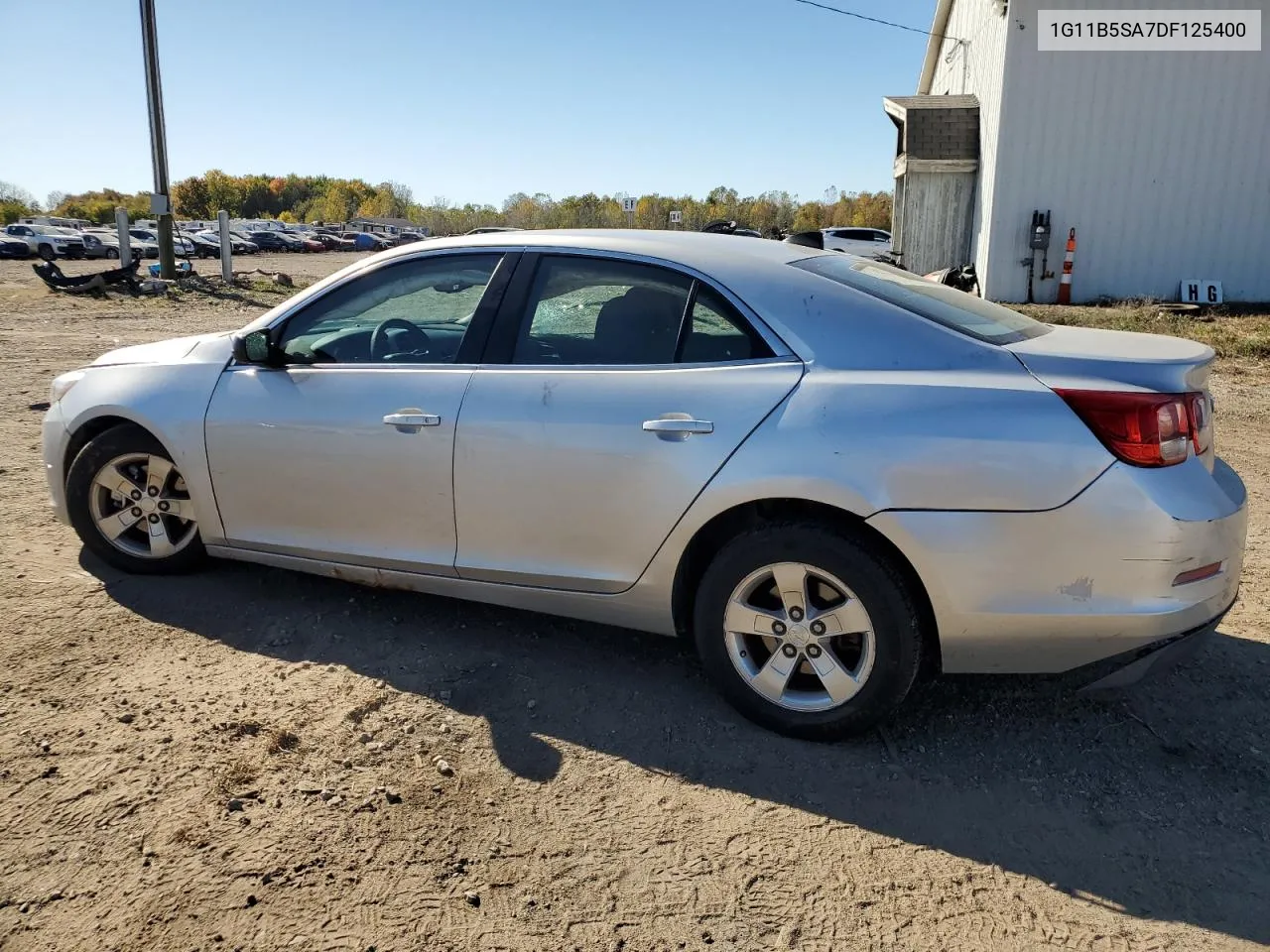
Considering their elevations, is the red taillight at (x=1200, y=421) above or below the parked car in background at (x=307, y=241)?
below

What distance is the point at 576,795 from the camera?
2.84m

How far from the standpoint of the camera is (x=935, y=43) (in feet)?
80.7

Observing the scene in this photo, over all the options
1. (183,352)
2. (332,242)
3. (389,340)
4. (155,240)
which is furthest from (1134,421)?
(332,242)

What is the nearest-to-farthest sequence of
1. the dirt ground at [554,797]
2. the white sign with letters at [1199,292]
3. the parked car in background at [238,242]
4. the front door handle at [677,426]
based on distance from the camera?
the dirt ground at [554,797], the front door handle at [677,426], the white sign with letters at [1199,292], the parked car in background at [238,242]

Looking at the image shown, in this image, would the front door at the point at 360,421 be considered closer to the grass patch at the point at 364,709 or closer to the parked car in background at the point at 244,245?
the grass patch at the point at 364,709

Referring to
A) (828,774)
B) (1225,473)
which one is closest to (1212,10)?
(1225,473)

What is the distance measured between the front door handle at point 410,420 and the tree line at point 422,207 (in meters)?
29.5

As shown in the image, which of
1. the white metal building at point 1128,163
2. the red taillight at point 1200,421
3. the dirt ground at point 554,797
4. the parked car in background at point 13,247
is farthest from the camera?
the parked car in background at point 13,247

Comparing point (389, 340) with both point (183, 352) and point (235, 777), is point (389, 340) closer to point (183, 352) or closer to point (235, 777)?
point (183, 352)

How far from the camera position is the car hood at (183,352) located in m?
4.08

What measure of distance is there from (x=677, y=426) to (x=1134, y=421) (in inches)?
52.4

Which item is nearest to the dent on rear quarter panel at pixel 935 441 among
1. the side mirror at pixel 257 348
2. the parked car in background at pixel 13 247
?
Answer: the side mirror at pixel 257 348

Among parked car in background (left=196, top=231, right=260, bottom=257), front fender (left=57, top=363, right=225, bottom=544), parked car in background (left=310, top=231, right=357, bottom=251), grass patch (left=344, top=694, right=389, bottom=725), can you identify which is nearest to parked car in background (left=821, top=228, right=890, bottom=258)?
front fender (left=57, top=363, right=225, bottom=544)

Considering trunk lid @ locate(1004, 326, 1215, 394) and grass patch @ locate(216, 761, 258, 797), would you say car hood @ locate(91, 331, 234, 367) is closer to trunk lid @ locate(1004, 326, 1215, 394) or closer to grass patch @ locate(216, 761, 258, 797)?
grass patch @ locate(216, 761, 258, 797)
